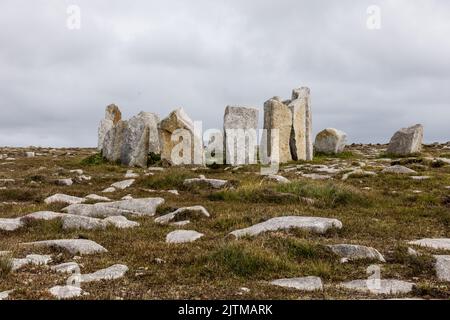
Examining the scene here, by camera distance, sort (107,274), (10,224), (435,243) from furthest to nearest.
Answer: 1. (10,224)
2. (435,243)
3. (107,274)

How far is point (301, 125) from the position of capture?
33.4m

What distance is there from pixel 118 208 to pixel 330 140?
27.7 meters

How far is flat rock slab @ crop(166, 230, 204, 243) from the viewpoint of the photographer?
10414mm

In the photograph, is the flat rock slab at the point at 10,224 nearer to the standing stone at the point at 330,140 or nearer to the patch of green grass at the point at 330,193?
the patch of green grass at the point at 330,193

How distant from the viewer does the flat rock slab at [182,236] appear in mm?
10414

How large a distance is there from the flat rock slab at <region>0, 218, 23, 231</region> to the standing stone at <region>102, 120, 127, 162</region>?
1926cm

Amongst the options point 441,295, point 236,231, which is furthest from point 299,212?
point 441,295

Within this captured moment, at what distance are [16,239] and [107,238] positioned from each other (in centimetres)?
189

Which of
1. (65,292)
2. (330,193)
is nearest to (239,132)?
(330,193)

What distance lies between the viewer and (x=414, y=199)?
15.8 metres

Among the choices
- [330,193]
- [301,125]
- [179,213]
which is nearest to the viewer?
[179,213]

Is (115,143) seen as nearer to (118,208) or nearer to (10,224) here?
(118,208)

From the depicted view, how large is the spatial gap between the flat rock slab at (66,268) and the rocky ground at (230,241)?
0.02 metres
